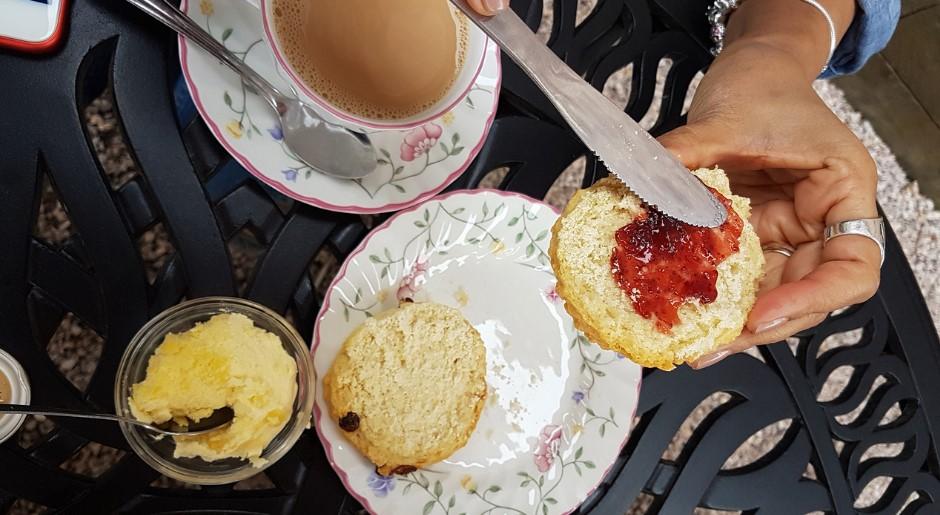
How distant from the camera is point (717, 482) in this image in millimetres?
1201

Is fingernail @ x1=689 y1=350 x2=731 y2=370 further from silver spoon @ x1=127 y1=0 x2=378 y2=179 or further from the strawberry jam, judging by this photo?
silver spoon @ x1=127 y1=0 x2=378 y2=179

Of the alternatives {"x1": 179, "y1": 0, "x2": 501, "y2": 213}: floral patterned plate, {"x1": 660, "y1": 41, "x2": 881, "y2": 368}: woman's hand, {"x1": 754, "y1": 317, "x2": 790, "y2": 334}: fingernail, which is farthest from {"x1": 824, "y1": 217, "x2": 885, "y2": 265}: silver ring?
{"x1": 179, "y1": 0, "x2": 501, "y2": 213}: floral patterned plate

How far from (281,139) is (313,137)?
0.05 meters

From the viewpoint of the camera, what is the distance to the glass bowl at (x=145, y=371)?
914 mm

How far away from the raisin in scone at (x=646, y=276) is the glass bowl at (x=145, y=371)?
1.24 feet

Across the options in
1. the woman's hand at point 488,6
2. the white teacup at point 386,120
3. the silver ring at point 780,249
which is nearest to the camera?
the woman's hand at point 488,6

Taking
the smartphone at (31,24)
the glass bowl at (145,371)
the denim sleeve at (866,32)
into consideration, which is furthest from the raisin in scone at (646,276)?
the smartphone at (31,24)

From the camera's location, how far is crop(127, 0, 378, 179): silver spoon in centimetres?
97

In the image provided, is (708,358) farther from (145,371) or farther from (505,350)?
(145,371)

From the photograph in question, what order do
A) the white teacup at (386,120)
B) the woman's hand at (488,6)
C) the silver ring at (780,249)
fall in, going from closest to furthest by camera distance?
the woman's hand at (488,6) < the white teacup at (386,120) < the silver ring at (780,249)

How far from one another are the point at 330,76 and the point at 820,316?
0.79 meters

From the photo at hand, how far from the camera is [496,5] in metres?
0.75

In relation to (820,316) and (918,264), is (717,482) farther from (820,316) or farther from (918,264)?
(918,264)

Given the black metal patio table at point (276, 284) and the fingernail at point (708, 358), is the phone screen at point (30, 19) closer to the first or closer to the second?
the black metal patio table at point (276, 284)
